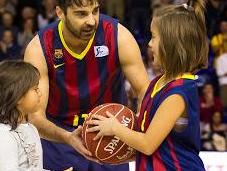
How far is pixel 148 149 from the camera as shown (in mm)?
3367

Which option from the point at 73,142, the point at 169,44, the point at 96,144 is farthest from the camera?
the point at 73,142

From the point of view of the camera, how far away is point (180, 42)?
334cm

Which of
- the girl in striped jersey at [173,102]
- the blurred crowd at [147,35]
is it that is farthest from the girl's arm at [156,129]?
the blurred crowd at [147,35]

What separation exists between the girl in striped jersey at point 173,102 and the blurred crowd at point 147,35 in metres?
4.72

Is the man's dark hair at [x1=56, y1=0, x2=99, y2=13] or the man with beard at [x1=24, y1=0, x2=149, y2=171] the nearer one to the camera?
the man's dark hair at [x1=56, y1=0, x2=99, y2=13]

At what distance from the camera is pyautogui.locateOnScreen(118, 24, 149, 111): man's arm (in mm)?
4438

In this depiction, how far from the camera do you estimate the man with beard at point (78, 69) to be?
174 inches

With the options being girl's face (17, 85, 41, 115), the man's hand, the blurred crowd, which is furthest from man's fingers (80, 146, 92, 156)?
the blurred crowd

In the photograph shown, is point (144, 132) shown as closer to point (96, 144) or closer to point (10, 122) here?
point (96, 144)

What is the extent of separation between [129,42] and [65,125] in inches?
26.5

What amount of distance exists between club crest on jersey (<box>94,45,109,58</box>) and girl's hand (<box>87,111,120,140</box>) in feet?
2.93

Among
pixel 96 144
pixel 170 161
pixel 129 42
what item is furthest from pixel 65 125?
pixel 170 161

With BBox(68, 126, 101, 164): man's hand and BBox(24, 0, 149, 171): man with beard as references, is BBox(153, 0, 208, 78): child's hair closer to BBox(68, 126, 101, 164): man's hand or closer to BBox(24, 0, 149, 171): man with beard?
BBox(68, 126, 101, 164): man's hand

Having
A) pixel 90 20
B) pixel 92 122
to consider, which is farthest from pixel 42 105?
pixel 92 122
